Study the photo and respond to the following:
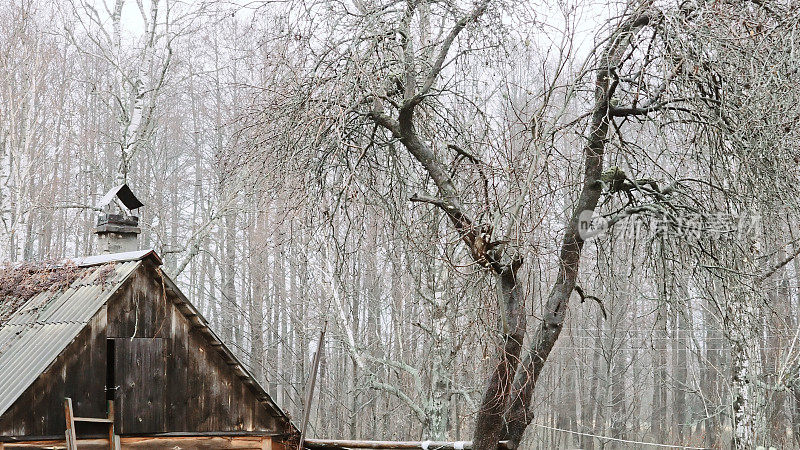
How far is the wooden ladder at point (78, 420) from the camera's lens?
26.1 feet

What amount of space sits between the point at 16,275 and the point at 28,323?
1.61 meters

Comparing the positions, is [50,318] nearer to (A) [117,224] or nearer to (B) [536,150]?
(A) [117,224]

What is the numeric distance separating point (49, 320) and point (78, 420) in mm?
1447

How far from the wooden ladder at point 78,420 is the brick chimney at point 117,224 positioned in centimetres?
294

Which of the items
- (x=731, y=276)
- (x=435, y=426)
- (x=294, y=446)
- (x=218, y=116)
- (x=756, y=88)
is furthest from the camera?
(x=218, y=116)

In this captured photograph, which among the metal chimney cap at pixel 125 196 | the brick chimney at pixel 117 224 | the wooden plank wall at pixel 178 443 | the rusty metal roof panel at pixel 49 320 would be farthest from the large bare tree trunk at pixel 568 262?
the metal chimney cap at pixel 125 196

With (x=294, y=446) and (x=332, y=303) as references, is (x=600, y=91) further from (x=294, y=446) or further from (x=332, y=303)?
(x=332, y=303)

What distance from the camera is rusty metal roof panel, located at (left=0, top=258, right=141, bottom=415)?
816 centimetres

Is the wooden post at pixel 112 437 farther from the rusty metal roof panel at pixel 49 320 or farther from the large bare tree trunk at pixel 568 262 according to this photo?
the large bare tree trunk at pixel 568 262

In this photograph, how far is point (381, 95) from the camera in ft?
20.8

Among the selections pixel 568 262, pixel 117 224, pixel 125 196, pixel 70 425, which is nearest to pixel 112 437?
pixel 70 425

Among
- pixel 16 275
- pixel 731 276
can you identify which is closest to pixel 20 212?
pixel 16 275

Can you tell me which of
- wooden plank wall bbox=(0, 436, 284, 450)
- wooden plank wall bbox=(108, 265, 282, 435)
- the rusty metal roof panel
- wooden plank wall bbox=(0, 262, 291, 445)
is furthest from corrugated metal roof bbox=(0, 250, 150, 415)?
wooden plank wall bbox=(0, 436, 284, 450)

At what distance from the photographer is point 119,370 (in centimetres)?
877
